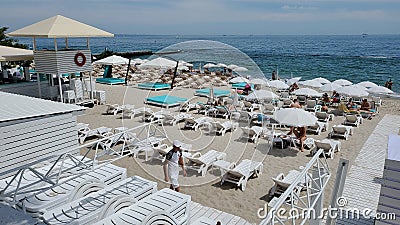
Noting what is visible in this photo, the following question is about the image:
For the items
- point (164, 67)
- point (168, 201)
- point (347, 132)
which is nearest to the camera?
point (168, 201)

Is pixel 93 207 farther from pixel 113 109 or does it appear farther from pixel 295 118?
pixel 113 109

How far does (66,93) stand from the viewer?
1318cm

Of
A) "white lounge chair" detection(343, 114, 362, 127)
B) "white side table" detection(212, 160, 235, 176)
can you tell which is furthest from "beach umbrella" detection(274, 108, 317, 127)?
"white lounge chair" detection(343, 114, 362, 127)

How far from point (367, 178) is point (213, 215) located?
3.87 metres

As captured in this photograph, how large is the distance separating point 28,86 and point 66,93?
1773mm

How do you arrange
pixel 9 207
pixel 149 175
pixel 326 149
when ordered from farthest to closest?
pixel 326 149
pixel 149 175
pixel 9 207

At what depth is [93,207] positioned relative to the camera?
4.43 m

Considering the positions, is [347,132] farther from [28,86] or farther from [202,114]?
[28,86]

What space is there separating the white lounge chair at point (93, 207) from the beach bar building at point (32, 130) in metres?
1.33

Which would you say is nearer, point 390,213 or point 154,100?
point 390,213

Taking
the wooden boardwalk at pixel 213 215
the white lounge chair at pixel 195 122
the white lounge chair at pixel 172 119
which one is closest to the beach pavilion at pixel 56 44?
the white lounge chair at pixel 172 119

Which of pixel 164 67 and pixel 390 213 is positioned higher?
pixel 164 67

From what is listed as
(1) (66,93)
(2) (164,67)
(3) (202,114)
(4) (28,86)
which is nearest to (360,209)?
(3) (202,114)

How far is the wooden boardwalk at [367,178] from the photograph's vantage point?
5730mm
